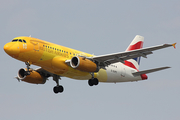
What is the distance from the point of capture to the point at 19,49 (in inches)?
1499

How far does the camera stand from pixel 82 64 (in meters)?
39.8

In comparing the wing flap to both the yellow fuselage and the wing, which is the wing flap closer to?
the wing

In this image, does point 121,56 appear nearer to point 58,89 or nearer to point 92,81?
point 92,81

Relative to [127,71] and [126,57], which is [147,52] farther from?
[127,71]

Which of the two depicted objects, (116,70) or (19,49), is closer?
(19,49)

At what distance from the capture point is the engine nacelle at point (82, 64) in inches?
1563

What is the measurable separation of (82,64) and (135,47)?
1472 centimetres

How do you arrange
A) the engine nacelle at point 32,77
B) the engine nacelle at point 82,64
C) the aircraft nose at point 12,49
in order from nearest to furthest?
the aircraft nose at point 12,49, the engine nacelle at point 82,64, the engine nacelle at point 32,77

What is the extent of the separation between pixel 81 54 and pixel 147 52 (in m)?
8.29

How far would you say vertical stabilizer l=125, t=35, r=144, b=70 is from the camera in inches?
1971

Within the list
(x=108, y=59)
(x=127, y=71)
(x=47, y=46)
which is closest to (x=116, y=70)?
(x=127, y=71)

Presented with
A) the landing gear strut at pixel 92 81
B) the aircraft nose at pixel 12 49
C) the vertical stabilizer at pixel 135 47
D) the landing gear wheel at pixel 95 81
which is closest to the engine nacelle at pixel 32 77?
the landing gear strut at pixel 92 81

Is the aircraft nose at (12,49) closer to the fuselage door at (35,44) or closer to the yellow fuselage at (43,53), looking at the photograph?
the yellow fuselage at (43,53)

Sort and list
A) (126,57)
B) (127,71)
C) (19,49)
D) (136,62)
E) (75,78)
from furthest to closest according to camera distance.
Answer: (136,62)
(127,71)
(75,78)
(126,57)
(19,49)
